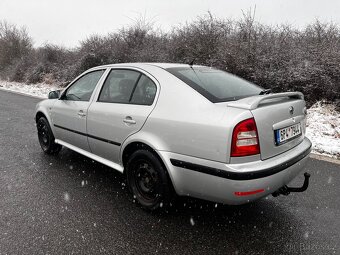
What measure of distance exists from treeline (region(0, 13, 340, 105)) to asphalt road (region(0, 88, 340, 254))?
4.43 metres

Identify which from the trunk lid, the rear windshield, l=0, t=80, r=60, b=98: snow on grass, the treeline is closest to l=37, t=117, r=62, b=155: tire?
the rear windshield

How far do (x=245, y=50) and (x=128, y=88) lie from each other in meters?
7.01

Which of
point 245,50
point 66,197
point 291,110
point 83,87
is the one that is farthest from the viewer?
point 245,50

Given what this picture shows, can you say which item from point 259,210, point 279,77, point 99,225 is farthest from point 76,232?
point 279,77

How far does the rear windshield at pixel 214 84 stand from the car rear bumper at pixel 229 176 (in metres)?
0.62

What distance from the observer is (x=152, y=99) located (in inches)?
117

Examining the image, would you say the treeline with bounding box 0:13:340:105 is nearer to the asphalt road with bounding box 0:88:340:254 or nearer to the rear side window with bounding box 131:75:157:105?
the asphalt road with bounding box 0:88:340:254

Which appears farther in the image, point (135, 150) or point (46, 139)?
point (46, 139)

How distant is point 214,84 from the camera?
3.02 metres

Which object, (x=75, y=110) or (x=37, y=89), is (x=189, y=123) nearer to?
(x=75, y=110)

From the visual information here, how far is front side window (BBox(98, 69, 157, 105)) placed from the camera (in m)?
3.08

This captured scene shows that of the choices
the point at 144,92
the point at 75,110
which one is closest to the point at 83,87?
the point at 75,110

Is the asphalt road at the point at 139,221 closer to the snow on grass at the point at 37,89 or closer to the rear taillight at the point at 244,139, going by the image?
the rear taillight at the point at 244,139

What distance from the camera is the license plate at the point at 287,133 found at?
260 cm
